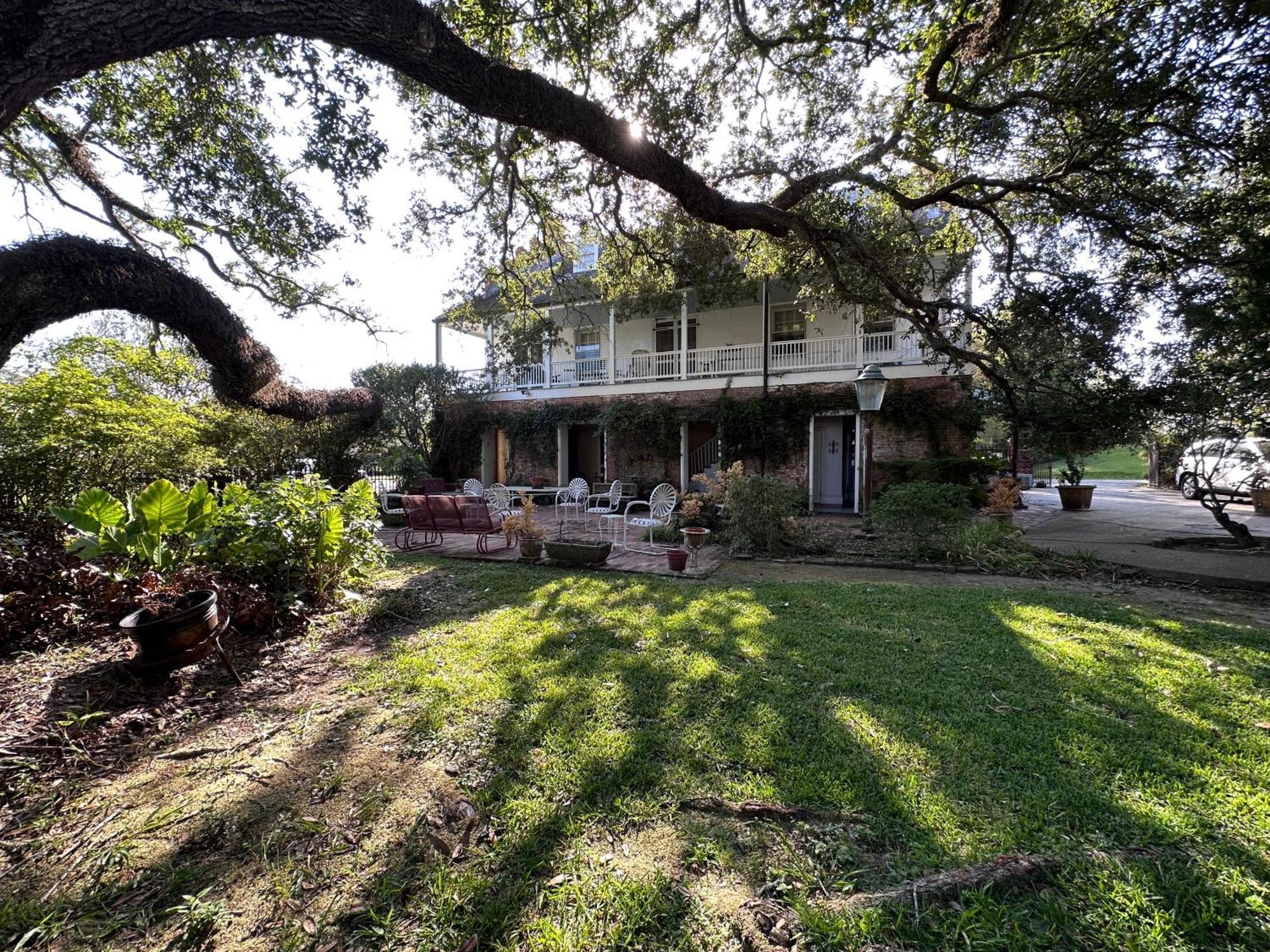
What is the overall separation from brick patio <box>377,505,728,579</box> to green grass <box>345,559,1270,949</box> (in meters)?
2.29

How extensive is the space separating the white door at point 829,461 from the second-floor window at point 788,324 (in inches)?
114

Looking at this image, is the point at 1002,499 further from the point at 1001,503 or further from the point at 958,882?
the point at 958,882

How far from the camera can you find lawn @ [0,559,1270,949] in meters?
1.61

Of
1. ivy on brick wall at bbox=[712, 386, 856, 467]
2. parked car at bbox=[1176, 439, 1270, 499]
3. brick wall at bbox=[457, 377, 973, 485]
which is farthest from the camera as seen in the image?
ivy on brick wall at bbox=[712, 386, 856, 467]

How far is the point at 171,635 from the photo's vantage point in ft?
9.96

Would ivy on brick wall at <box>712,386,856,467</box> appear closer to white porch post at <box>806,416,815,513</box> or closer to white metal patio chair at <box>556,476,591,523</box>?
white porch post at <box>806,416,815,513</box>

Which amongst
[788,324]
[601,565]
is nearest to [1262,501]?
[788,324]

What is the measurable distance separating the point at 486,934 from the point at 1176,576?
875 cm

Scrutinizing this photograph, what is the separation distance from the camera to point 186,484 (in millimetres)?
7051

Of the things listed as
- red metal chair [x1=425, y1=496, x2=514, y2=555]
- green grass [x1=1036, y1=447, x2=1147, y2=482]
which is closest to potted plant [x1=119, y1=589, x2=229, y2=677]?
red metal chair [x1=425, y1=496, x2=514, y2=555]

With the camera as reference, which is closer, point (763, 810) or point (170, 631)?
point (763, 810)

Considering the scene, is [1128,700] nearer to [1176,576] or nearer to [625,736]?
[625,736]

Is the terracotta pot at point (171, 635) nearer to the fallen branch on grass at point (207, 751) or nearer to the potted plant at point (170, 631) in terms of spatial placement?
the potted plant at point (170, 631)

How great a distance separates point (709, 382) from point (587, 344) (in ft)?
20.5
